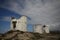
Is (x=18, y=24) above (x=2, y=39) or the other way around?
above

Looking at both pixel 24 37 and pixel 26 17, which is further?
pixel 26 17

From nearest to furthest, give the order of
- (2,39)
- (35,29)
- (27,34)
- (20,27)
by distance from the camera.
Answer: (2,39)
(27,34)
(20,27)
(35,29)

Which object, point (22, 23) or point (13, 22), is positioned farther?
point (13, 22)

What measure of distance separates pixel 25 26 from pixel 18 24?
0.49 m

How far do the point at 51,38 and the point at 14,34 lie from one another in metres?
1.99

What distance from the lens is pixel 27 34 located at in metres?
7.65

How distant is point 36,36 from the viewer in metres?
7.62

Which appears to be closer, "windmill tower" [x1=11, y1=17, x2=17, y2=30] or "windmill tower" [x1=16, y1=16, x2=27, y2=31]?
"windmill tower" [x1=16, y1=16, x2=27, y2=31]

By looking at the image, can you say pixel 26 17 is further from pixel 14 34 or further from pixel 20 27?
pixel 14 34

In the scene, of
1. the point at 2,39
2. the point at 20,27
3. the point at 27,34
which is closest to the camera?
the point at 2,39

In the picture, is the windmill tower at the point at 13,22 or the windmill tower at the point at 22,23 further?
the windmill tower at the point at 13,22

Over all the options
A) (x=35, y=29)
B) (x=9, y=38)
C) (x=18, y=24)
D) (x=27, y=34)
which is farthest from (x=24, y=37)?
(x=35, y=29)

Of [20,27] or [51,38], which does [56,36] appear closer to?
[51,38]

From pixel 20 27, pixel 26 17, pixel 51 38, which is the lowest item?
pixel 51 38
